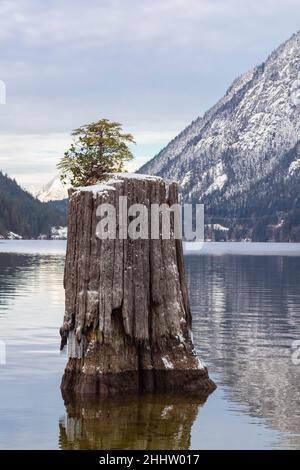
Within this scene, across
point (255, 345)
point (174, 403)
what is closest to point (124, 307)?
point (174, 403)

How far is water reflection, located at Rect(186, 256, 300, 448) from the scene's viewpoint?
66.6 feet

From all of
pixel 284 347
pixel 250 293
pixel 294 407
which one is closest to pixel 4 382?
pixel 294 407

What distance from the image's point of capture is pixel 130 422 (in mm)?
18453

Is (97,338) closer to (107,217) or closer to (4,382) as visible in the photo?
(107,217)

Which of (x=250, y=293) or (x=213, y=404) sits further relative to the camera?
(x=250, y=293)

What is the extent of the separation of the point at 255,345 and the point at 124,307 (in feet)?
42.1

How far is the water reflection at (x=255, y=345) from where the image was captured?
66.6 ft

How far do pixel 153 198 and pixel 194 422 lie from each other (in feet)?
17.9

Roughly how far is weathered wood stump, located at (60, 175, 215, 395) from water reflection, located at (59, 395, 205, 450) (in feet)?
1.40

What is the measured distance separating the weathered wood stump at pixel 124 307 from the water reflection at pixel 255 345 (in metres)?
2.20

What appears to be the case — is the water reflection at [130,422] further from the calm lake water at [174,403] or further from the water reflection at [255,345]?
the water reflection at [255,345]

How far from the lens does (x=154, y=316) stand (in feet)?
66.2

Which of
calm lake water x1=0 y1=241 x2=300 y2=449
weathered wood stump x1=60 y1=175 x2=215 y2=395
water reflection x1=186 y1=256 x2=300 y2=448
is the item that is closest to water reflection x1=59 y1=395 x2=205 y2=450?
calm lake water x1=0 y1=241 x2=300 y2=449

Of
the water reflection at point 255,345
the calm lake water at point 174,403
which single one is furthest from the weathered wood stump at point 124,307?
the water reflection at point 255,345
